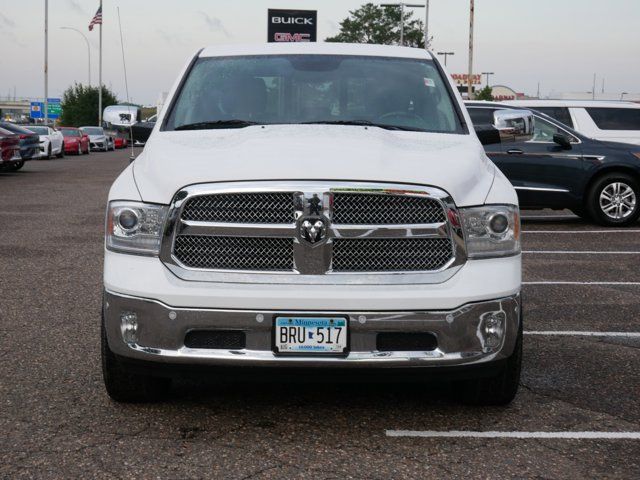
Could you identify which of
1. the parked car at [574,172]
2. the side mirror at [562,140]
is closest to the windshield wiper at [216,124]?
the parked car at [574,172]

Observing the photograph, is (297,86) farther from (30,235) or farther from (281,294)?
(30,235)

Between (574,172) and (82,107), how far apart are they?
8776 cm

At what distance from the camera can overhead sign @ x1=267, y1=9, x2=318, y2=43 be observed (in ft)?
→ 140

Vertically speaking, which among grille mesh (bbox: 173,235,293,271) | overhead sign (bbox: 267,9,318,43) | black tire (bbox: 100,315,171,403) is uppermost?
overhead sign (bbox: 267,9,318,43)

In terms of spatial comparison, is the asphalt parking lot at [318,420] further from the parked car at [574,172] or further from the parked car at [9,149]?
the parked car at [9,149]

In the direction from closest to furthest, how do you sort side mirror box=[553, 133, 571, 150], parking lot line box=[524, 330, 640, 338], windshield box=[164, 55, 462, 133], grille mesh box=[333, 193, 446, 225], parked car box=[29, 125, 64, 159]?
grille mesh box=[333, 193, 446, 225] < windshield box=[164, 55, 462, 133] < parking lot line box=[524, 330, 640, 338] < side mirror box=[553, 133, 571, 150] < parked car box=[29, 125, 64, 159]

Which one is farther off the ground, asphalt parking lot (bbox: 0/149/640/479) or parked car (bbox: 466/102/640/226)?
parked car (bbox: 466/102/640/226)

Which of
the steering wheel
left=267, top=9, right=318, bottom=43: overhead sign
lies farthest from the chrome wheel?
left=267, top=9, right=318, bottom=43: overhead sign

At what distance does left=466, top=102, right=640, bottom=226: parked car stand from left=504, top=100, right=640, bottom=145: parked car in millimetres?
1641

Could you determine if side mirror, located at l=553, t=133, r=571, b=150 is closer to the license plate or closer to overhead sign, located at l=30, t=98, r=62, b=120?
the license plate

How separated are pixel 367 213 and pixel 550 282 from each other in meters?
5.24

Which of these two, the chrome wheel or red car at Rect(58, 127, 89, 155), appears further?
red car at Rect(58, 127, 89, 155)

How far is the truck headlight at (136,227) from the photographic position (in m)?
4.41

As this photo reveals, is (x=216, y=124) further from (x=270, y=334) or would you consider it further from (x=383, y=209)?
(x=270, y=334)
